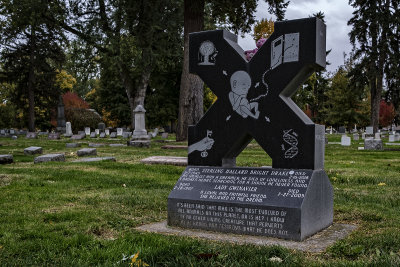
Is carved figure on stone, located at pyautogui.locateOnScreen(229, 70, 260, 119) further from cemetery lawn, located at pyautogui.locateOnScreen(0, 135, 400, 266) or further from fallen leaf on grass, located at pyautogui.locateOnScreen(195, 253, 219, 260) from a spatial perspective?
fallen leaf on grass, located at pyautogui.locateOnScreen(195, 253, 219, 260)

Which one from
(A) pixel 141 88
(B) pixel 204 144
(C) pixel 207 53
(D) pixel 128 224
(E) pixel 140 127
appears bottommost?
(D) pixel 128 224

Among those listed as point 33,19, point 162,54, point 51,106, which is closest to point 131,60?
point 162,54

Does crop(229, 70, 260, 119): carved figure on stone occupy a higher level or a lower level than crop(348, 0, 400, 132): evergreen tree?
lower

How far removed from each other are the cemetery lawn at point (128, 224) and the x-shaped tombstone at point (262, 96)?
3.58 ft

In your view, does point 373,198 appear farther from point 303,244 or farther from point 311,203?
point 303,244

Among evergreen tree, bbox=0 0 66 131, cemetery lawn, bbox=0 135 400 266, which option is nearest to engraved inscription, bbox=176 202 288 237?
cemetery lawn, bbox=0 135 400 266

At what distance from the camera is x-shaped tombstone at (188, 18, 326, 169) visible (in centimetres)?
469

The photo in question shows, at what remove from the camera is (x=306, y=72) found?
4.86 meters

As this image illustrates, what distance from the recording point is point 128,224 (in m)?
4.88

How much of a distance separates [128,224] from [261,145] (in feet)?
5.94

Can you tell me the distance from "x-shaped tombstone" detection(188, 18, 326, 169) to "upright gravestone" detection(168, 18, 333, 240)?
0.04 ft

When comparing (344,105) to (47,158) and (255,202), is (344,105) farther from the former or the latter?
(255,202)

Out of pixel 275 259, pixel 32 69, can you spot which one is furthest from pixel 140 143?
pixel 32 69

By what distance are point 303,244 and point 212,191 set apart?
3.98 ft
